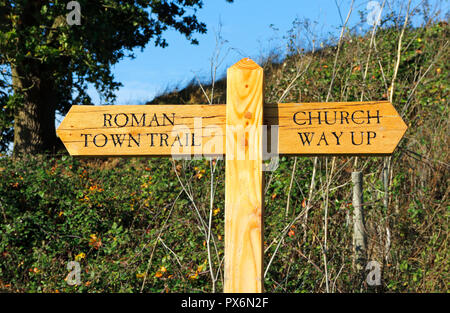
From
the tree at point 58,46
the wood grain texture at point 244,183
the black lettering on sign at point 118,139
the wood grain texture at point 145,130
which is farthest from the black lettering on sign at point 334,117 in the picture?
the tree at point 58,46

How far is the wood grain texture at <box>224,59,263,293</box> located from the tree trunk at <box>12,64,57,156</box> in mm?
8071

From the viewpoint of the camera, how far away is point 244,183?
2.01 m

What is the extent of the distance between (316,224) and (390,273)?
790mm

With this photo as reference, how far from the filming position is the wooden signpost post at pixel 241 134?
199 cm

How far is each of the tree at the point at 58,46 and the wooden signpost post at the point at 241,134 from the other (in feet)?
18.3

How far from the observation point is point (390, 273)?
4141 mm

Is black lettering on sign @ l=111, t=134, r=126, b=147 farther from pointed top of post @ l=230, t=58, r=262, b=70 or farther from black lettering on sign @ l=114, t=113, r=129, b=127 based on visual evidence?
pointed top of post @ l=230, t=58, r=262, b=70

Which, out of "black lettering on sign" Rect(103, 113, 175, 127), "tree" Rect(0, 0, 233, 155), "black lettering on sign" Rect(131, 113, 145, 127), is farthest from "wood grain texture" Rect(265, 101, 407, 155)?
"tree" Rect(0, 0, 233, 155)

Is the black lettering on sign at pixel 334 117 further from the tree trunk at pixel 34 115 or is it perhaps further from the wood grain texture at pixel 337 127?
the tree trunk at pixel 34 115

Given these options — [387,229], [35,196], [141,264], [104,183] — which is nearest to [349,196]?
[387,229]

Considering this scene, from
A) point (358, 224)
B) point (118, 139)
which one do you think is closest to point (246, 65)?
point (118, 139)

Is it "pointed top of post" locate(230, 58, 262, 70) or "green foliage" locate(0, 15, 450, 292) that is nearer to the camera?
"pointed top of post" locate(230, 58, 262, 70)

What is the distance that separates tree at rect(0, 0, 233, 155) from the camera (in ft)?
25.0

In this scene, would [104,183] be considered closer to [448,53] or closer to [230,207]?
[230,207]
